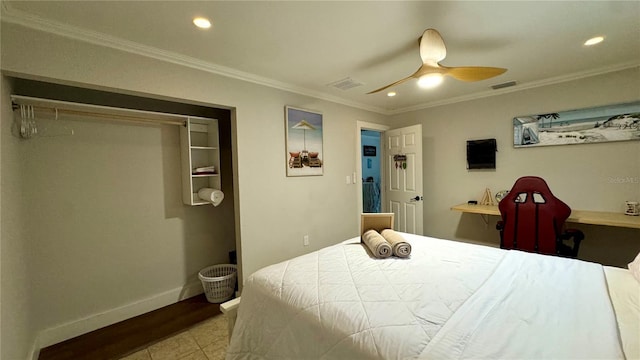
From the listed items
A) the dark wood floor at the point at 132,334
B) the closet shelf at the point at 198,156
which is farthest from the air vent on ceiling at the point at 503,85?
the dark wood floor at the point at 132,334

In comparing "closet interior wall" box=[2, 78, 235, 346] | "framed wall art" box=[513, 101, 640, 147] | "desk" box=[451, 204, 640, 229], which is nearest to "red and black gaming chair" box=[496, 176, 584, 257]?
"desk" box=[451, 204, 640, 229]

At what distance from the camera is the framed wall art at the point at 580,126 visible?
8.53 feet

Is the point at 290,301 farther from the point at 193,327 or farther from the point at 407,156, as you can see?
the point at 407,156

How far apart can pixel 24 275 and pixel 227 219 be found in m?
1.70

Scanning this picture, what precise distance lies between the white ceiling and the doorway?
329 centimetres

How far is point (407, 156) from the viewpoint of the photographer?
393 cm

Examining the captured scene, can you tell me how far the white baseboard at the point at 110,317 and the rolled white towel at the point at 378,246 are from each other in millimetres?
2172

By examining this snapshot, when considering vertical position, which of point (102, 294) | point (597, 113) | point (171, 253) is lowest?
point (102, 294)

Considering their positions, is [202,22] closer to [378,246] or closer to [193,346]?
[378,246]

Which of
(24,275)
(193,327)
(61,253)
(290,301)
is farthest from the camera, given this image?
(193,327)

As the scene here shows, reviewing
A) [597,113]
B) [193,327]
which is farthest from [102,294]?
[597,113]

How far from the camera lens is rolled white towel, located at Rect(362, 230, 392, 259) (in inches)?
70.5

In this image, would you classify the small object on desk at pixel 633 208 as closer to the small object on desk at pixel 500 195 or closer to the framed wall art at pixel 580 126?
the framed wall art at pixel 580 126

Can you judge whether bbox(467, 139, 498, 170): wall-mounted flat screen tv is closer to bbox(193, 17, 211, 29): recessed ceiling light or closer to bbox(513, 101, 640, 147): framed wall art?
bbox(513, 101, 640, 147): framed wall art
